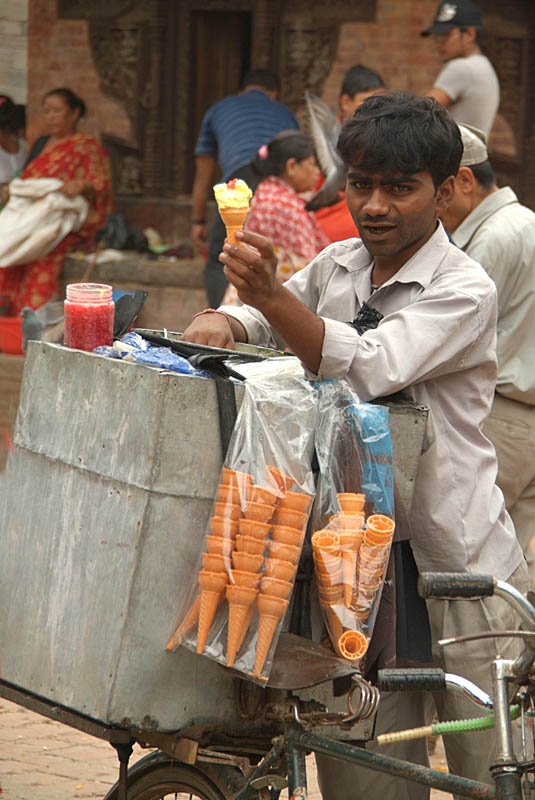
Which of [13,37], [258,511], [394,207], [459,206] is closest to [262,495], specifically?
[258,511]

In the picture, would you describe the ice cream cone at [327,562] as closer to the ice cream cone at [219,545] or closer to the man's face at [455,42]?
the ice cream cone at [219,545]

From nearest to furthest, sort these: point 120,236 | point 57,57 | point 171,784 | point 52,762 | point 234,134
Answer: point 171,784 < point 52,762 < point 234,134 < point 120,236 < point 57,57

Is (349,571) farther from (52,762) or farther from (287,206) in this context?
(287,206)

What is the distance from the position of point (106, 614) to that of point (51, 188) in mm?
7683

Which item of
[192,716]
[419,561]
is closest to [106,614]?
[192,716]

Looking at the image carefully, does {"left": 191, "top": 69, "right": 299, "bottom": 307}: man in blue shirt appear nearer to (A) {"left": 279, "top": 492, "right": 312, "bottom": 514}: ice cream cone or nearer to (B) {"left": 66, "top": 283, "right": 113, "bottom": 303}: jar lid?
(B) {"left": 66, "top": 283, "right": 113, "bottom": 303}: jar lid

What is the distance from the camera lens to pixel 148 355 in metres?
2.65

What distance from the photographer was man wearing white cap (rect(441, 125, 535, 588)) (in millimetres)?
4613

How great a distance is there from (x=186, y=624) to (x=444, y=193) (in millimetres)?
1027

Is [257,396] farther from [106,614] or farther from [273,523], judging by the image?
[106,614]

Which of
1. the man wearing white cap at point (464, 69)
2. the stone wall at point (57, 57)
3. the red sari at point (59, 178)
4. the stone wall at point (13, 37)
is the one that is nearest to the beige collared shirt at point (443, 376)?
the man wearing white cap at point (464, 69)

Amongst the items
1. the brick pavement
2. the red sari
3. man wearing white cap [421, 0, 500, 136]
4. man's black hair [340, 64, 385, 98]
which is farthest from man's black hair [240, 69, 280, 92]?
the brick pavement

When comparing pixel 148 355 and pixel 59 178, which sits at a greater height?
pixel 148 355

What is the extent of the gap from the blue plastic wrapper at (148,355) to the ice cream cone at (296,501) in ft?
0.88
